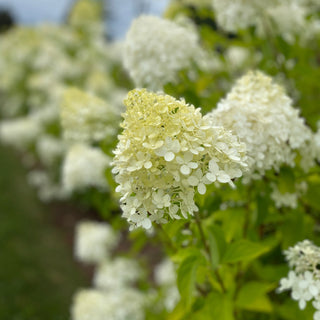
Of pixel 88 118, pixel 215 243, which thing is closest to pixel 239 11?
pixel 88 118

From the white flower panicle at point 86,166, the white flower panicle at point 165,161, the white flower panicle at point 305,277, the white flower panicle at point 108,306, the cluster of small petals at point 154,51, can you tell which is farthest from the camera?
the white flower panicle at point 86,166

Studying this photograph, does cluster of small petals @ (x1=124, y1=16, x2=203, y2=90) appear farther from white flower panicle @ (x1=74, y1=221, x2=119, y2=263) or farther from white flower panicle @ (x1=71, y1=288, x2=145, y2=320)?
white flower panicle @ (x1=74, y1=221, x2=119, y2=263)

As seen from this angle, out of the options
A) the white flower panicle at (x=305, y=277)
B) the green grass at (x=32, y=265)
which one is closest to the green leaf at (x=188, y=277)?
the white flower panicle at (x=305, y=277)

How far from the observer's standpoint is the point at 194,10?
3584mm

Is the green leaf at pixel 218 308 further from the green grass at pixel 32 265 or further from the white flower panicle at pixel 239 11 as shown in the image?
the green grass at pixel 32 265

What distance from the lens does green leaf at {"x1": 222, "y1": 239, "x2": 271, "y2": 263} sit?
1194 millimetres

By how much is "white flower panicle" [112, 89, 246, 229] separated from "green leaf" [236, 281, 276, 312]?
27.4 inches

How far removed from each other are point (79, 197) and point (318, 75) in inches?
216

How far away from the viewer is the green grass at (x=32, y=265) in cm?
460

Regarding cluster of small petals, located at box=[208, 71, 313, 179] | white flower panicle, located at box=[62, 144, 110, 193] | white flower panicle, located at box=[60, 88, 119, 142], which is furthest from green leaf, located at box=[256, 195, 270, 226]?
white flower panicle, located at box=[62, 144, 110, 193]

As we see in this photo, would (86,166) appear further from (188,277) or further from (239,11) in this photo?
(188,277)

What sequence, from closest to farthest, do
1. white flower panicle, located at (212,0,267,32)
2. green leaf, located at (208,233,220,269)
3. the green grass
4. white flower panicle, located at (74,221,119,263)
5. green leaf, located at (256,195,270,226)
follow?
green leaf, located at (208,233,220,269), green leaf, located at (256,195,270,226), white flower panicle, located at (212,0,267,32), white flower panicle, located at (74,221,119,263), the green grass

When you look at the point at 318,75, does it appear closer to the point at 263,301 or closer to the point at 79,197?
the point at 263,301

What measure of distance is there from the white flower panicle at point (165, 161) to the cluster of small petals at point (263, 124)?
0.95 feet
